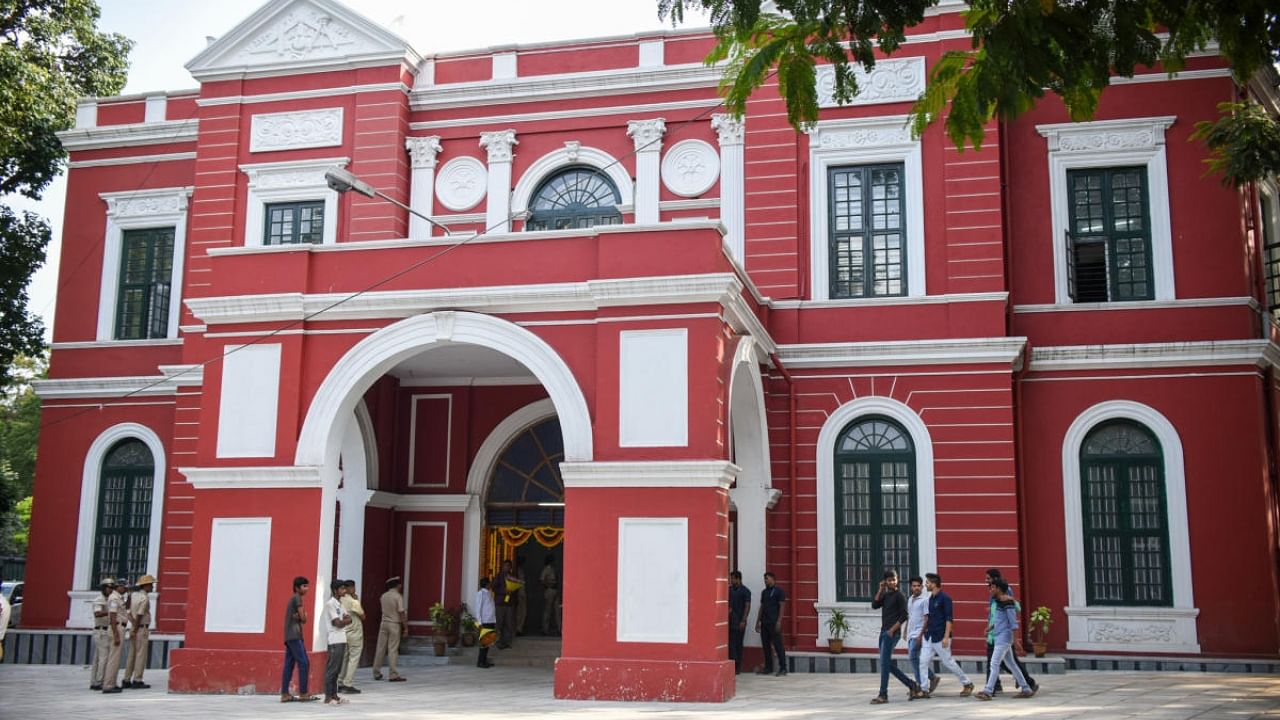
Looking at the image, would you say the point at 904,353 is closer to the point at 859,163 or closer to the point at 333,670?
the point at 859,163

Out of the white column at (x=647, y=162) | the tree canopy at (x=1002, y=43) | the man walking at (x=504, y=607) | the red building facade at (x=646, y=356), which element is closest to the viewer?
the tree canopy at (x=1002, y=43)

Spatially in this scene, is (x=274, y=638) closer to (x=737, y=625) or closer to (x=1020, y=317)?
(x=737, y=625)

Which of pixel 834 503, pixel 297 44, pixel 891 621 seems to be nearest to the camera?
pixel 891 621

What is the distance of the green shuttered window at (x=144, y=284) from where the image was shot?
70.6 feet

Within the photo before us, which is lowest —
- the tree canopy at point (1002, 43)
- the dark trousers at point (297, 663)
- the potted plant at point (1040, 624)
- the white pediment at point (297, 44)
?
the dark trousers at point (297, 663)

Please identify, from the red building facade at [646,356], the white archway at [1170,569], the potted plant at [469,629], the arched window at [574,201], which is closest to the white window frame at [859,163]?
the red building facade at [646,356]

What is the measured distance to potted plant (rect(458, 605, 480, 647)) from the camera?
60.4 feet

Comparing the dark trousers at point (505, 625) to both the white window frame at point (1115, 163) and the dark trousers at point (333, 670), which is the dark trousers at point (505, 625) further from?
the white window frame at point (1115, 163)

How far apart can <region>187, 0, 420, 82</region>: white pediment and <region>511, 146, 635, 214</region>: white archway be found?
272 cm

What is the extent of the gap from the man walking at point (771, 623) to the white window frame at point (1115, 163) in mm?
6064

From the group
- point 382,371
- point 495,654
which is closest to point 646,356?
point 382,371

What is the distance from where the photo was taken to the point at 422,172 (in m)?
20.1

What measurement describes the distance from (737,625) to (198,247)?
10595 millimetres

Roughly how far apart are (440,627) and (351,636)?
4.20m
